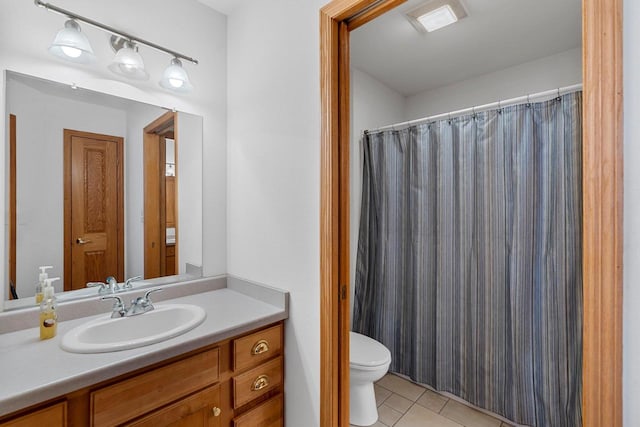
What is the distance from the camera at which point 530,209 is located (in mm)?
1758

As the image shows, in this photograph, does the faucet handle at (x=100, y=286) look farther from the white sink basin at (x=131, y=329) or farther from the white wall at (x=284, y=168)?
the white wall at (x=284, y=168)

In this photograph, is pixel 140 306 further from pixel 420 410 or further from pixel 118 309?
pixel 420 410

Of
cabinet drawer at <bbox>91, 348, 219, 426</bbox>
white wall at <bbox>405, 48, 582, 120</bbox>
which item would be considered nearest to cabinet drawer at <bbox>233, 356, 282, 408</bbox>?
cabinet drawer at <bbox>91, 348, 219, 426</bbox>

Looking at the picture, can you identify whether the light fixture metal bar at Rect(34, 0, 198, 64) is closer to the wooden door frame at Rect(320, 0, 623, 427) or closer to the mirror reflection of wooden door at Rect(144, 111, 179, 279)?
the mirror reflection of wooden door at Rect(144, 111, 179, 279)

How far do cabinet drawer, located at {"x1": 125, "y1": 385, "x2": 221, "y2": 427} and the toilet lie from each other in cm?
78

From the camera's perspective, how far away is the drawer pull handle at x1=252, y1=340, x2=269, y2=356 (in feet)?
4.34

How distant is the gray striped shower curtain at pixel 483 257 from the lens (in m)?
1.65

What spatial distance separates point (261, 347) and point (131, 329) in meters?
0.55

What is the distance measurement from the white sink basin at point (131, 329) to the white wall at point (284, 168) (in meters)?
0.40

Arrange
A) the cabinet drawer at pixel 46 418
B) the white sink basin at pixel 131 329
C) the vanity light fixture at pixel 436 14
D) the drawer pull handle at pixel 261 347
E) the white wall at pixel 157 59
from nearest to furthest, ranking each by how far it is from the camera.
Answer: the cabinet drawer at pixel 46 418 < the white sink basin at pixel 131 329 < the white wall at pixel 157 59 < the drawer pull handle at pixel 261 347 < the vanity light fixture at pixel 436 14

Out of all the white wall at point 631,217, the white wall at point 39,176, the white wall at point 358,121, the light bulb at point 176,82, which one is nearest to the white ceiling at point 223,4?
the light bulb at point 176,82

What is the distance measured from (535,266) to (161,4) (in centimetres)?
246

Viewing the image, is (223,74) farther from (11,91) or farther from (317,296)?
(317,296)

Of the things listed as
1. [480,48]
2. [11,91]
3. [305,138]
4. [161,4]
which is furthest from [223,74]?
[480,48]
